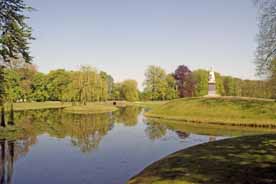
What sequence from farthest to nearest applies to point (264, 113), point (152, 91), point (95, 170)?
point (152, 91) → point (264, 113) → point (95, 170)

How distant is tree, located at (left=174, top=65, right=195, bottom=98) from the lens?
110 meters

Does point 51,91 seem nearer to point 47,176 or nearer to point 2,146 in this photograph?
point 2,146

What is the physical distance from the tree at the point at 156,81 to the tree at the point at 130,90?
8.93m

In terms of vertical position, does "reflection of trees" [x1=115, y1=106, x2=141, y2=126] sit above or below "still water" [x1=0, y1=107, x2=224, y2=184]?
above

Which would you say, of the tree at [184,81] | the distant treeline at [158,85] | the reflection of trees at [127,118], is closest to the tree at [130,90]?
the distant treeline at [158,85]

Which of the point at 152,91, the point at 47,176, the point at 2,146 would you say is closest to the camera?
the point at 47,176

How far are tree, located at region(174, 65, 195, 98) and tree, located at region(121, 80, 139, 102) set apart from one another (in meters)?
18.0

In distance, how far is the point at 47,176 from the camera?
16172mm

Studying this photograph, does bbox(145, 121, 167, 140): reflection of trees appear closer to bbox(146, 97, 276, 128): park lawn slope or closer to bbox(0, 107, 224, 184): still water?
bbox(0, 107, 224, 184): still water

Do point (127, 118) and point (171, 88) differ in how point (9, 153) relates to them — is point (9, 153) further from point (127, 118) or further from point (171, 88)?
point (171, 88)

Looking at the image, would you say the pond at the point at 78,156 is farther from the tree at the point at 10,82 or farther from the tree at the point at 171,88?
the tree at the point at 171,88

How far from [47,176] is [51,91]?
95.1 metres

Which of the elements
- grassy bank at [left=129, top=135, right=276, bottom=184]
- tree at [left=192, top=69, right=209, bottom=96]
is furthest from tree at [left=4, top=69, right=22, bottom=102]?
tree at [left=192, top=69, right=209, bottom=96]

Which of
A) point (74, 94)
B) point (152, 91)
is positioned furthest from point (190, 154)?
point (152, 91)
